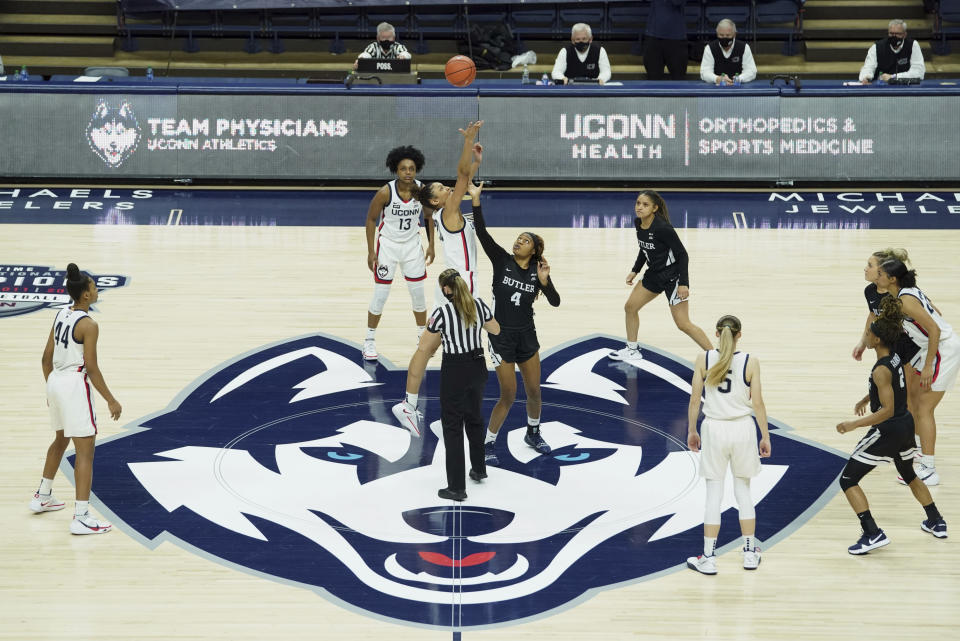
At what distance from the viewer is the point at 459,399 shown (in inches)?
358

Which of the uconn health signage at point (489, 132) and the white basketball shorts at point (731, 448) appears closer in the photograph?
the white basketball shorts at point (731, 448)

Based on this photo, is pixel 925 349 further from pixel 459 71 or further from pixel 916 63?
pixel 916 63

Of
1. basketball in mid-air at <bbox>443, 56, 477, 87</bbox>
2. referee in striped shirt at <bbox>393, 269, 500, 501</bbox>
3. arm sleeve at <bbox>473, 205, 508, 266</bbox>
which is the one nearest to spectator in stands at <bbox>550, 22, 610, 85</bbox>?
basketball in mid-air at <bbox>443, 56, 477, 87</bbox>

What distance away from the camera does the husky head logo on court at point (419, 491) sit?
8234mm

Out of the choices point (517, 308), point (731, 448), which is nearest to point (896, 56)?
point (517, 308)

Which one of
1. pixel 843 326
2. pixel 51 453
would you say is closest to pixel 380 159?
pixel 843 326

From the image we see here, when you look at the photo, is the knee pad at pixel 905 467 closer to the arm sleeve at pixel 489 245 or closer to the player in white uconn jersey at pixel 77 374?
the arm sleeve at pixel 489 245

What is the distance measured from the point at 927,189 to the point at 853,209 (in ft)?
5.75

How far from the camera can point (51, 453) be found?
878 cm

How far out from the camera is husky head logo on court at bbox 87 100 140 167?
18781mm

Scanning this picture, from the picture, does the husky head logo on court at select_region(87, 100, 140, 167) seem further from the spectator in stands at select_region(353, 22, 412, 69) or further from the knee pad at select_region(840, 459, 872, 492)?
the knee pad at select_region(840, 459, 872, 492)

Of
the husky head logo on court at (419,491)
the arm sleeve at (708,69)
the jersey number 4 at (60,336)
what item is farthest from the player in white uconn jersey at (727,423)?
the arm sleeve at (708,69)

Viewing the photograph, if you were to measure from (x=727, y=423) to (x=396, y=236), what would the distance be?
504cm

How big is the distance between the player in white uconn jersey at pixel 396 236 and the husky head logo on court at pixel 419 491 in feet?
2.48
